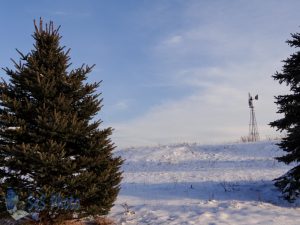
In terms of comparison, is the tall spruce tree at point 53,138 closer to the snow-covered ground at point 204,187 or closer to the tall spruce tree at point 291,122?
→ the snow-covered ground at point 204,187

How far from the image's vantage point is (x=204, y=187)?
1499 centimetres

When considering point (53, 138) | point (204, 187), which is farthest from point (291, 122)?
point (53, 138)

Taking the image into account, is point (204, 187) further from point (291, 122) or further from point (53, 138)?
point (53, 138)

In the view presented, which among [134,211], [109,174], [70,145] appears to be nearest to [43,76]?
Answer: [70,145]

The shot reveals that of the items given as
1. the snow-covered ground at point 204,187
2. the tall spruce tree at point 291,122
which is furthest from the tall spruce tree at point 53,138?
the tall spruce tree at point 291,122

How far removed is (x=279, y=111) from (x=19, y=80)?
25.1 ft

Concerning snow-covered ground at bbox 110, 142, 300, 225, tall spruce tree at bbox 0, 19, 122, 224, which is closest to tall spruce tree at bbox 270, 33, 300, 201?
snow-covered ground at bbox 110, 142, 300, 225

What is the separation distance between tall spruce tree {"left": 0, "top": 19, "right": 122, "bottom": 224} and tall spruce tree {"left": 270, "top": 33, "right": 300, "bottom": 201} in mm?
5223

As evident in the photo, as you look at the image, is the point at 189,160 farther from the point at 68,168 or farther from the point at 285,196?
the point at 68,168

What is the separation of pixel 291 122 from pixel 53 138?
7.09 meters

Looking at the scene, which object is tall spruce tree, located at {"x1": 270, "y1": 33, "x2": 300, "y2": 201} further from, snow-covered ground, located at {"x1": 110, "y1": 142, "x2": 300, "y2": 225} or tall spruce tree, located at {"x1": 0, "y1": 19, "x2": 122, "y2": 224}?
tall spruce tree, located at {"x1": 0, "y1": 19, "x2": 122, "y2": 224}

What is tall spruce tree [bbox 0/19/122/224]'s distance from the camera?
10195 mm

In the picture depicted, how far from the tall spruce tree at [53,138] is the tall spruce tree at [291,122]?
522 cm

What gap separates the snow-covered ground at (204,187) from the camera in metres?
11.5
